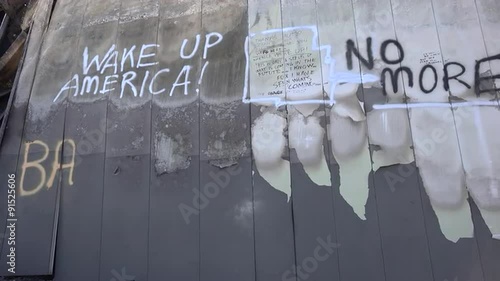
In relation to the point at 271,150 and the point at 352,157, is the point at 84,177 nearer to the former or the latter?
the point at 271,150

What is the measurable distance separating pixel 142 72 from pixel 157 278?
2.56 meters

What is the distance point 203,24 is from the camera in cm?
539

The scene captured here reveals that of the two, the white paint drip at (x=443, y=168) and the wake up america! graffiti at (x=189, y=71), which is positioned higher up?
the wake up america! graffiti at (x=189, y=71)

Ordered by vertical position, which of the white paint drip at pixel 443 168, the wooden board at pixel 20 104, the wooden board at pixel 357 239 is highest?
the wooden board at pixel 20 104

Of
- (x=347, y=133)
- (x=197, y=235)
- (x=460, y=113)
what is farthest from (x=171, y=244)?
(x=460, y=113)

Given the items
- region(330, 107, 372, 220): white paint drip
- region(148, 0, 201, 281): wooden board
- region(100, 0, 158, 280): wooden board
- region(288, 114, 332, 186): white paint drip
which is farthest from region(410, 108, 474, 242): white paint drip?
region(100, 0, 158, 280): wooden board

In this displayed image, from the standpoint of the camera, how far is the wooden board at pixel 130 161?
4.71 meters

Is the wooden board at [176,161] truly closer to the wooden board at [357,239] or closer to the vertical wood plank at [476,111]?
the wooden board at [357,239]

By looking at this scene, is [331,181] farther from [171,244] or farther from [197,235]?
[171,244]

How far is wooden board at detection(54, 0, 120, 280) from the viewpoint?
15.7 feet

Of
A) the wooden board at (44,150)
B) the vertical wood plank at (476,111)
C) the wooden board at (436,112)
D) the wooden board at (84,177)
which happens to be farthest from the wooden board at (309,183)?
the wooden board at (44,150)

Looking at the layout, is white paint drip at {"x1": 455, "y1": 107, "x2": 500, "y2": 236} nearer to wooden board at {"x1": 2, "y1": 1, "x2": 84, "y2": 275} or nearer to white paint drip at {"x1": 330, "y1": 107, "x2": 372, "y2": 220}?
white paint drip at {"x1": 330, "y1": 107, "x2": 372, "y2": 220}

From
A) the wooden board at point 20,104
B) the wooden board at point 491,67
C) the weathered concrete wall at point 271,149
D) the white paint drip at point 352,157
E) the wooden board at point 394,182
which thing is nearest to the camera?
the wooden board at point 491,67

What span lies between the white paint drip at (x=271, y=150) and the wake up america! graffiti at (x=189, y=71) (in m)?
0.37
